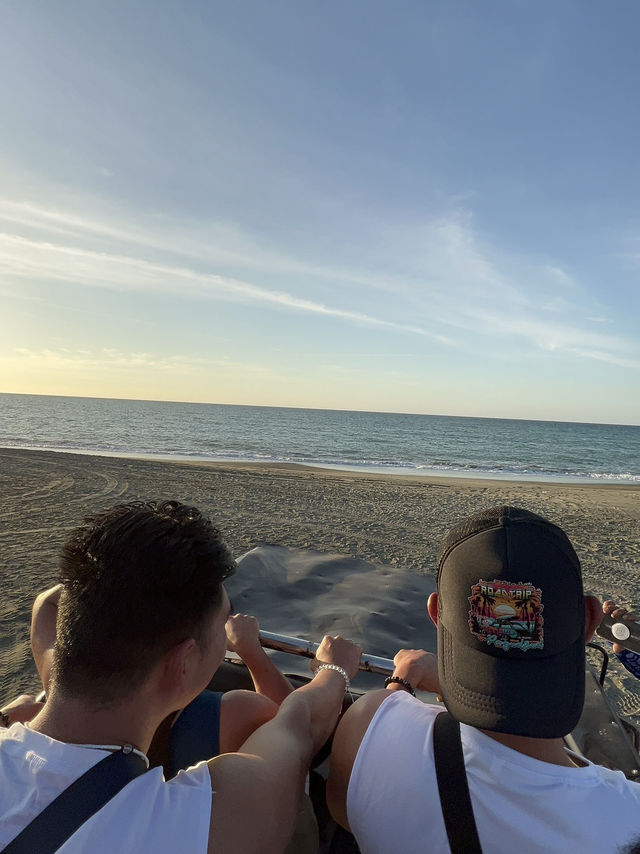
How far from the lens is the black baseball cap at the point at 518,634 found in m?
1.21

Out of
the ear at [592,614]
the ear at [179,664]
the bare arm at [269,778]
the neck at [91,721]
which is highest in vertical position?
the ear at [592,614]

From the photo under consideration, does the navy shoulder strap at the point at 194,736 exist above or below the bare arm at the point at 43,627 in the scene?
below

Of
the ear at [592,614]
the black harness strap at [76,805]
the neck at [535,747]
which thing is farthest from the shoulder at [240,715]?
the ear at [592,614]

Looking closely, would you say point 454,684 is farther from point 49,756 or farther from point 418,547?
point 418,547

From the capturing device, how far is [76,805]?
91 cm

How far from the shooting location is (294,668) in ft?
9.11

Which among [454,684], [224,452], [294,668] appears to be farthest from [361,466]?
[454,684]

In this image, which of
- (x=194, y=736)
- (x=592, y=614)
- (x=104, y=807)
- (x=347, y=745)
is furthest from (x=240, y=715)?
(x=592, y=614)

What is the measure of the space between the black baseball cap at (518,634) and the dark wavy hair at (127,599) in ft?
2.15

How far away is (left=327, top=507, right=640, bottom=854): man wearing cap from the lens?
112cm

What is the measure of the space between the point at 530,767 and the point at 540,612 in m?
0.34

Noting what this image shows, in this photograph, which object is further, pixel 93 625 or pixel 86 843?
pixel 93 625

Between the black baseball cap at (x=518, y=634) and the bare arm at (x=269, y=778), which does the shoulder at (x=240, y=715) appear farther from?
the black baseball cap at (x=518, y=634)

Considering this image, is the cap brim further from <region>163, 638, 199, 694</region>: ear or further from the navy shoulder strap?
the navy shoulder strap
